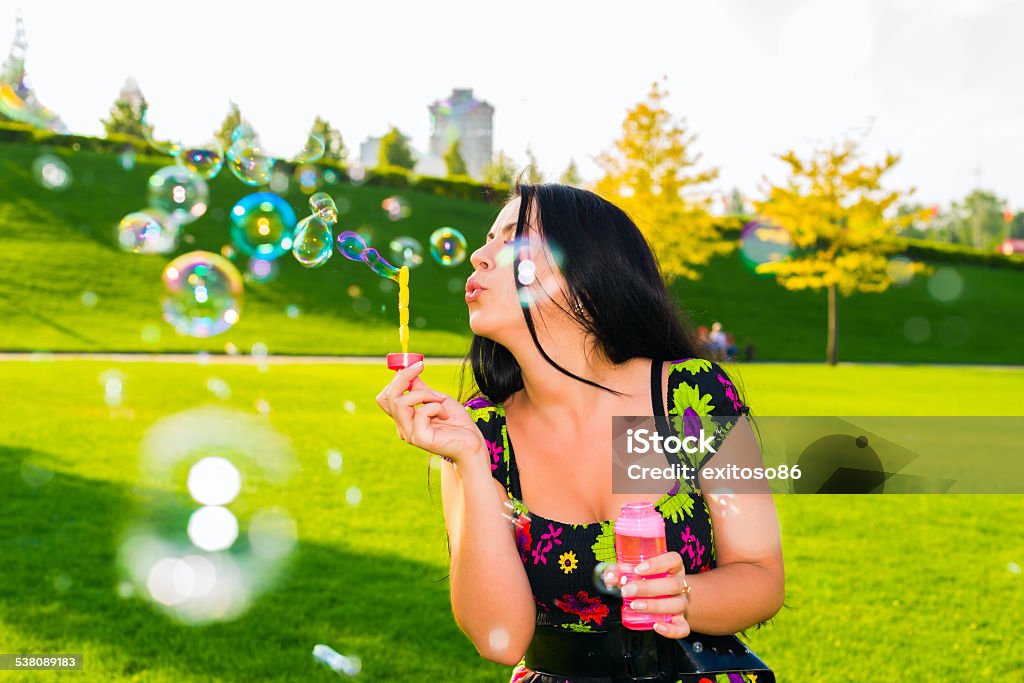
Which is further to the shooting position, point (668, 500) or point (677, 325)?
point (677, 325)

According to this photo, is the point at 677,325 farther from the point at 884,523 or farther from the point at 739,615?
the point at 884,523

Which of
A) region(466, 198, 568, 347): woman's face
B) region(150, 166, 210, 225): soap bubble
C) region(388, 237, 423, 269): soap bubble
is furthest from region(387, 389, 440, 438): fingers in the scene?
region(150, 166, 210, 225): soap bubble

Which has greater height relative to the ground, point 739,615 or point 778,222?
point 778,222

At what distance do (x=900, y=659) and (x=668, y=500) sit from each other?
2.85 m

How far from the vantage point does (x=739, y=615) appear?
2102 millimetres

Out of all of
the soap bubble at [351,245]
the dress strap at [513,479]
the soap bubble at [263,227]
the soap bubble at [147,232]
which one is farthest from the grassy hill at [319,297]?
the dress strap at [513,479]

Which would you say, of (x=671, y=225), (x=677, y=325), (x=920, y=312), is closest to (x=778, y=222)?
(x=671, y=225)

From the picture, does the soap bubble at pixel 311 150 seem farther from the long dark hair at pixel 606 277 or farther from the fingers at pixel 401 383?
the fingers at pixel 401 383

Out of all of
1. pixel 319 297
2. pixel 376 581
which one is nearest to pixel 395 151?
pixel 319 297

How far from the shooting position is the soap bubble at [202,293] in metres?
5.83

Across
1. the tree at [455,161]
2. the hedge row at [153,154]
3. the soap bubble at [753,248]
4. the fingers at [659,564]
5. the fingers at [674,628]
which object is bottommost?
the fingers at [674,628]

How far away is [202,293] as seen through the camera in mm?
5914

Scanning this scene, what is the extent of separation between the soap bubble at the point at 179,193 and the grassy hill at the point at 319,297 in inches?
743

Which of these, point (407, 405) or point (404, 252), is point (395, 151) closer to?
point (404, 252)
